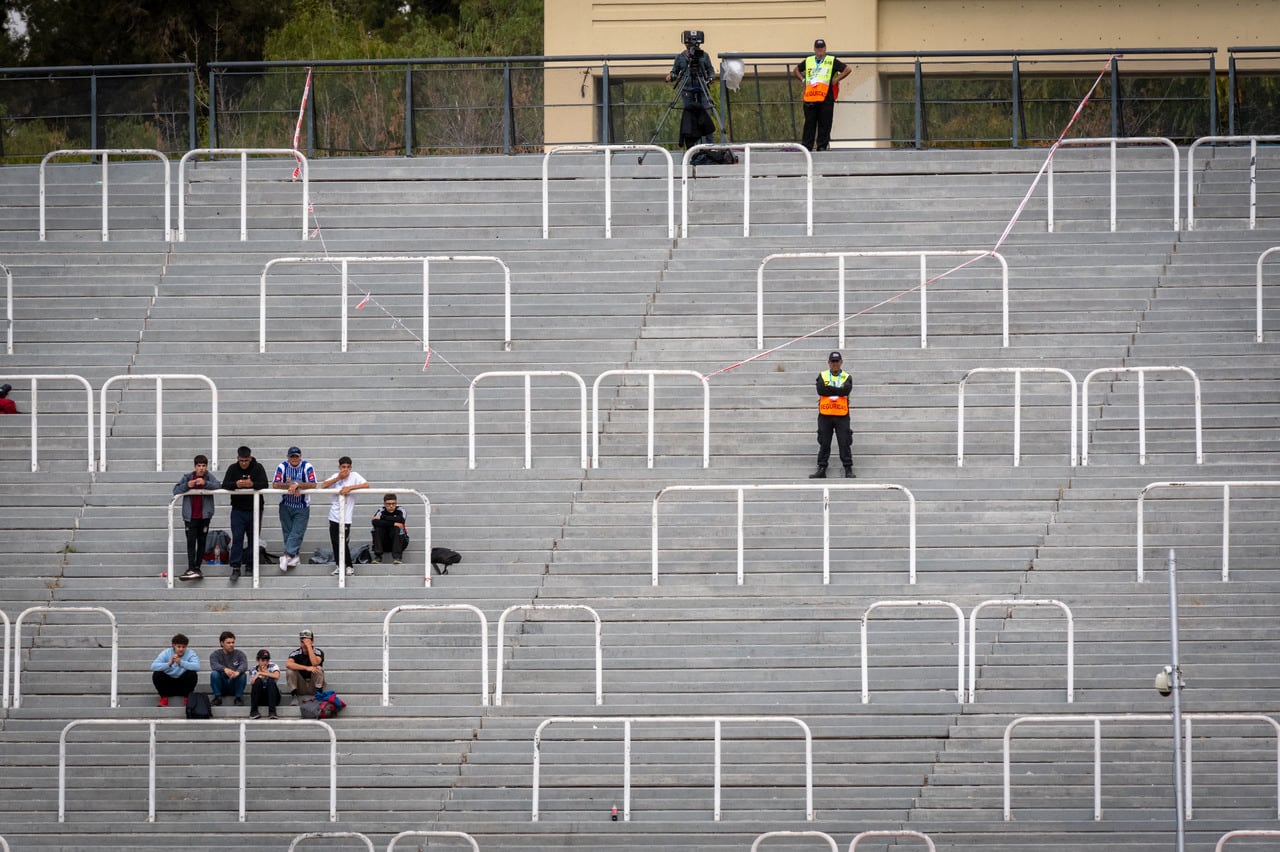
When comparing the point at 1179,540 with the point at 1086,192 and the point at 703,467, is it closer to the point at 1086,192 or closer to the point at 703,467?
the point at 703,467

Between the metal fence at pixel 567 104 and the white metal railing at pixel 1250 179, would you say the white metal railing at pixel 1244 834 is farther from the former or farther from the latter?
the metal fence at pixel 567 104

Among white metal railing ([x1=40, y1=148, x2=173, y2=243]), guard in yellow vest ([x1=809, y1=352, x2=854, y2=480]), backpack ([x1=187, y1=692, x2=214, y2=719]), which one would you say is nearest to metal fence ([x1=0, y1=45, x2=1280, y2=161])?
white metal railing ([x1=40, y1=148, x2=173, y2=243])

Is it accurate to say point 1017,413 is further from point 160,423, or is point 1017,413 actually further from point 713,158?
point 160,423

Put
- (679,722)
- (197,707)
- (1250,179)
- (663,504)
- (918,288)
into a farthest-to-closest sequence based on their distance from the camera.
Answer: (1250,179)
(918,288)
(663,504)
(197,707)
(679,722)

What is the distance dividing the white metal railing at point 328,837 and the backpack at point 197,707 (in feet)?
5.83

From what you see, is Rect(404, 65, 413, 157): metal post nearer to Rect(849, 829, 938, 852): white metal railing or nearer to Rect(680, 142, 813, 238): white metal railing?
Rect(680, 142, 813, 238): white metal railing

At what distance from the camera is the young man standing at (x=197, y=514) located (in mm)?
22094

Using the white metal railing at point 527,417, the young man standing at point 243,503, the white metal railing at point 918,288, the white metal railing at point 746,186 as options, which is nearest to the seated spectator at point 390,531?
the young man standing at point 243,503

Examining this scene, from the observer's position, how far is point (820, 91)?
95.0 feet

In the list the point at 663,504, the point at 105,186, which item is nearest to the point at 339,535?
the point at 663,504

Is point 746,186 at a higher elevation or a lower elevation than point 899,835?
higher

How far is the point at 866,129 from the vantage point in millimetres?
30891

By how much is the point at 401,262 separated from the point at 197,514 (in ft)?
18.1

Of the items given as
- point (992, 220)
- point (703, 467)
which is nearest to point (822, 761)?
point (703, 467)
